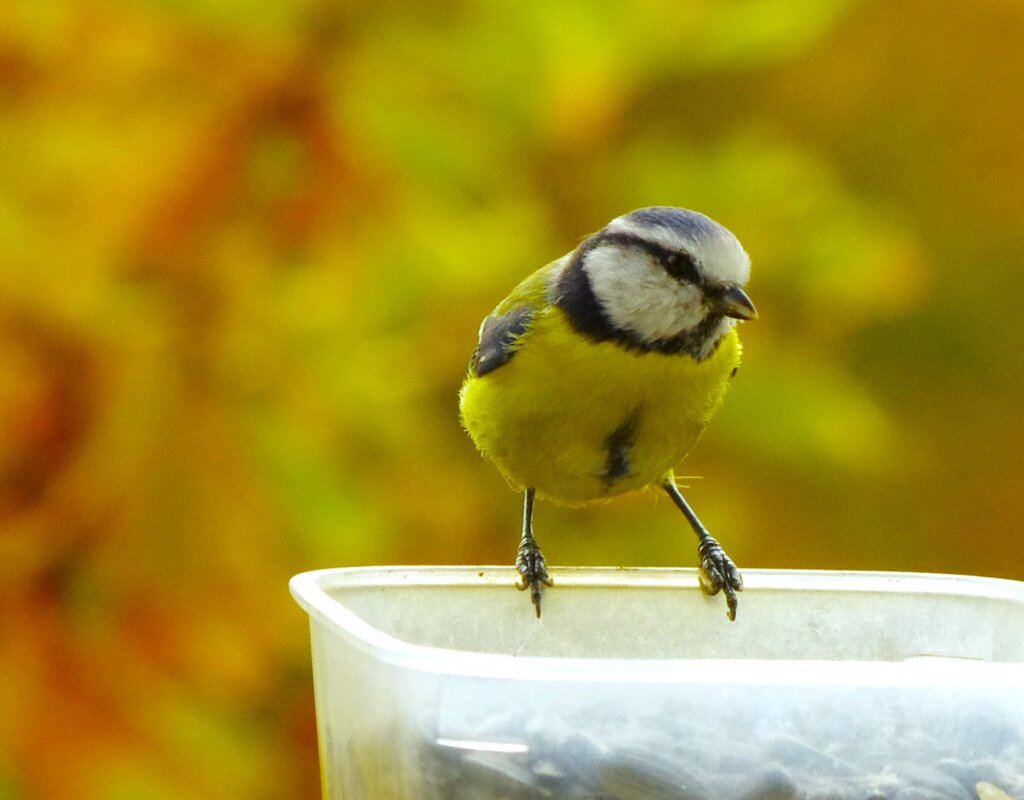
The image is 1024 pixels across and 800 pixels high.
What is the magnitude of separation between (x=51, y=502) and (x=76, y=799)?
0.88ft

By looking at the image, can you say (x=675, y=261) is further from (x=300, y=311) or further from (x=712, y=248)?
(x=300, y=311)

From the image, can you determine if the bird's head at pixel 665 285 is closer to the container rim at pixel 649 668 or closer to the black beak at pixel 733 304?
the black beak at pixel 733 304

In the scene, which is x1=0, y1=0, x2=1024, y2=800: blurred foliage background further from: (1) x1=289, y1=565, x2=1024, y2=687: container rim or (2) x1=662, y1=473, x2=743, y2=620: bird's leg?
(1) x1=289, y1=565, x2=1024, y2=687: container rim

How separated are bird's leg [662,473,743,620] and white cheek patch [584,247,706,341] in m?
0.18

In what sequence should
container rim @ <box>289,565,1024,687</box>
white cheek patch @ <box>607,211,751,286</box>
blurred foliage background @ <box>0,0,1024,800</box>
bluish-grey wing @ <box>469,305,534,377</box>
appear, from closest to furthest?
container rim @ <box>289,565,1024,687</box>
white cheek patch @ <box>607,211,751,286</box>
bluish-grey wing @ <box>469,305,534,377</box>
blurred foliage background @ <box>0,0,1024,800</box>

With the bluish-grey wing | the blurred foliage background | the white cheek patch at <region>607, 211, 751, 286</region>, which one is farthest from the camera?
the blurred foliage background

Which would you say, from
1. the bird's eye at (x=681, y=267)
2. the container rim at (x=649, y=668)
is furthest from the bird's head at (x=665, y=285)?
the container rim at (x=649, y=668)

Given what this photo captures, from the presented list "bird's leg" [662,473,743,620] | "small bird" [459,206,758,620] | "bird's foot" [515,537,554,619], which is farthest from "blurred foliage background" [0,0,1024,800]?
"bird's foot" [515,537,554,619]

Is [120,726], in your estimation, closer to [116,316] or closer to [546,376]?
[116,316]

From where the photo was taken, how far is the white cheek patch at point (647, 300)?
1.06 meters

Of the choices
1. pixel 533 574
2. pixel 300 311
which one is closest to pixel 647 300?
pixel 533 574

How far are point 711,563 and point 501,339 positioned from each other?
255 mm

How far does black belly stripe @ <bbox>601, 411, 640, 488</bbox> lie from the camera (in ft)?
3.51

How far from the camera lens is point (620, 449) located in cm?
108
